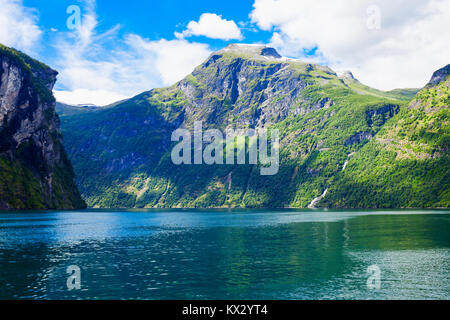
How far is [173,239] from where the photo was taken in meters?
104

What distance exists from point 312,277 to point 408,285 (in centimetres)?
1239

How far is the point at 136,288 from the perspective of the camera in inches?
1921

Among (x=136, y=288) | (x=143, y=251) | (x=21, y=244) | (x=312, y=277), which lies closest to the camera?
(x=136, y=288)
